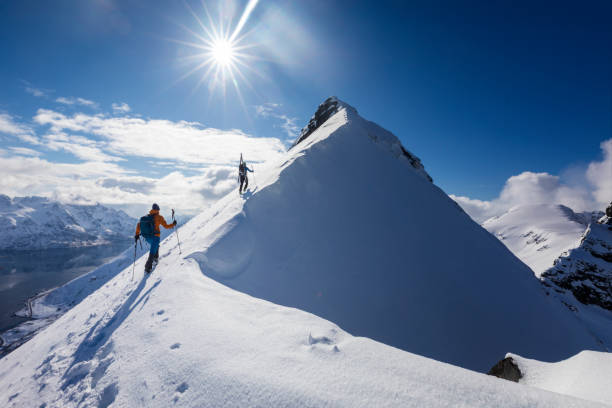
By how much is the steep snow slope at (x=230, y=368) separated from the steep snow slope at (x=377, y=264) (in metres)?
2.80

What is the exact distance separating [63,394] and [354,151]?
657 inches

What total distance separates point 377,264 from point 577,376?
288 inches

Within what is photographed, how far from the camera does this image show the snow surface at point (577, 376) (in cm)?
330

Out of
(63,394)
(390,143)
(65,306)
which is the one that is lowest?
(65,306)

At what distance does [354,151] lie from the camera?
665 inches

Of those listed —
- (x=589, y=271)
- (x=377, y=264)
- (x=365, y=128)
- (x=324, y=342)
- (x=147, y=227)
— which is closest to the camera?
(x=324, y=342)

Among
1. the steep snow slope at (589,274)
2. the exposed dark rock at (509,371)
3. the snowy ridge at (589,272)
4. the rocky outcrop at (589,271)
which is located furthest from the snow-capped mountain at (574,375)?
the rocky outcrop at (589,271)

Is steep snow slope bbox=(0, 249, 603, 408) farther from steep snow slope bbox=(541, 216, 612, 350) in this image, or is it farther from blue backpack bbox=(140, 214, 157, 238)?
steep snow slope bbox=(541, 216, 612, 350)

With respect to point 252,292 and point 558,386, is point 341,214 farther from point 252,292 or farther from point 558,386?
point 558,386

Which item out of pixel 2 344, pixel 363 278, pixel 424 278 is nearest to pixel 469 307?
pixel 424 278

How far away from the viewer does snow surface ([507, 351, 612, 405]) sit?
3.30 metres

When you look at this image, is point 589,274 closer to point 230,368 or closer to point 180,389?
point 230,368

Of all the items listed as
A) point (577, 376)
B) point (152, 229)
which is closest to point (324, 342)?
point (577, 376)

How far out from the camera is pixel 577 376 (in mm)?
3873
